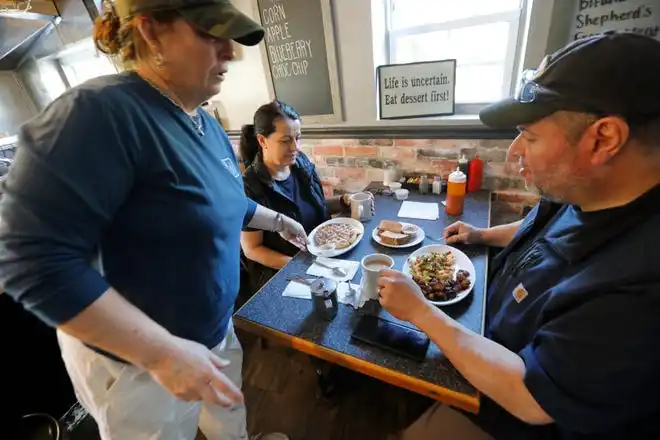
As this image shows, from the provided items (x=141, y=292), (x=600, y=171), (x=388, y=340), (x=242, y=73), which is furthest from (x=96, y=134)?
(x=242, y=73)

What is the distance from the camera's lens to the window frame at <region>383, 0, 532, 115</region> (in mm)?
1562

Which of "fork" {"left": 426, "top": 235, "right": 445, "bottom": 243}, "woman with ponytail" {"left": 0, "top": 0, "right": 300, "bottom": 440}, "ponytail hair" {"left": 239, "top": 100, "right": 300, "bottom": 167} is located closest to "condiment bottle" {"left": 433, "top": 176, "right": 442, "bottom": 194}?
"fork" {"left": 426, "top": 235, "right": 445, "bottom": 243}

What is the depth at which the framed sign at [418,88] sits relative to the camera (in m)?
1.69

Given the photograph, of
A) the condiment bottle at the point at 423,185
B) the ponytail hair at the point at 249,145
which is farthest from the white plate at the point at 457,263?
the ponytail hair at the point at 249,145

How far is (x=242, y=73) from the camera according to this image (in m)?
2.11

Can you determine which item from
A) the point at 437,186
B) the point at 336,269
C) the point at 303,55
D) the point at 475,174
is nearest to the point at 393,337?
the point at 336,269

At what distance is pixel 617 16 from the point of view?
125cm

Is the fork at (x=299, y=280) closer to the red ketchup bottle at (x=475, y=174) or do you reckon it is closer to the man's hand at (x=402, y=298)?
the man's hand at (x=402, y=298)

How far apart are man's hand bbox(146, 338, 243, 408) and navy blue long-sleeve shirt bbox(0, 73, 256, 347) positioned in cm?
17

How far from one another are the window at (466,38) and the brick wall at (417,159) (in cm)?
30

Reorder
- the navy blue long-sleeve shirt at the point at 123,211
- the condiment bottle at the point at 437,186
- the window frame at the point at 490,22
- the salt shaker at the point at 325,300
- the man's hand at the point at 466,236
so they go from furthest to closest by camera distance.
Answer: the condiment bottle at the point at 437,186 < the window frame at the point at 490,22 < the man's hand at the point at 466,236 < the salt shaker at the point at 325,300 < the navy blue long-sleeve shirt at the point at 123,211

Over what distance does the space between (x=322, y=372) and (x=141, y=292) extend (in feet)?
3.68

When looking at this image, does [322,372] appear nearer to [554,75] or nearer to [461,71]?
[554,75]

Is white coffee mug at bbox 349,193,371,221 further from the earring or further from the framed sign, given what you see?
the earring
